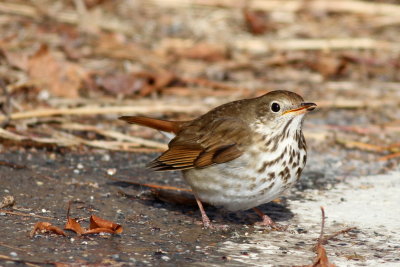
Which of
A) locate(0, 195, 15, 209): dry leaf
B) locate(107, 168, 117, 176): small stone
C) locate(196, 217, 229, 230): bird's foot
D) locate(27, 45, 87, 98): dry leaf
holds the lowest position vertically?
locate(196, 217, 229, 230): bird's foot

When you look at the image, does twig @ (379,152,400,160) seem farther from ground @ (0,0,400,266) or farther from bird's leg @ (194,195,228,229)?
bird's leg @ (194,195,228,229)

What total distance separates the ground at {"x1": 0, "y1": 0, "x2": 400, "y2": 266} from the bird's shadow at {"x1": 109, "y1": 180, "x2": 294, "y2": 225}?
0.6 inches

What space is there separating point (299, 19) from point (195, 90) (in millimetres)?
2996

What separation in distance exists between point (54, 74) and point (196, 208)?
3043 mm

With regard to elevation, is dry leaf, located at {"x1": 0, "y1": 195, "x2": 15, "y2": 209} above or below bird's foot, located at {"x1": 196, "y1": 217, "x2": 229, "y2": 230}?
above

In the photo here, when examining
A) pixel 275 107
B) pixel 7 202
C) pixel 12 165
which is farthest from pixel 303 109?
pixel 12 165

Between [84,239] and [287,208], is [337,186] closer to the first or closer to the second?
[287,208]

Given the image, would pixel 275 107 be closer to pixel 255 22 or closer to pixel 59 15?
pixel 255 22

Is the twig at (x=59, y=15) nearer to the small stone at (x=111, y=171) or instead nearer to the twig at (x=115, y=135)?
the twig at (x=115, y=135)

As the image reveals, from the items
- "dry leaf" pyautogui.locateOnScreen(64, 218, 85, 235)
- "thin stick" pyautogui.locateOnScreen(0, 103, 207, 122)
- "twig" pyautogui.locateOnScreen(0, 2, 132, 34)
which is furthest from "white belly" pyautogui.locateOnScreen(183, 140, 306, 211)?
"twig" pyautogui.locateOnScreen(0, 2, 132, 34)

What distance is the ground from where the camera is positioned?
455 centimetres

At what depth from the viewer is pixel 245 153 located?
16.1ft

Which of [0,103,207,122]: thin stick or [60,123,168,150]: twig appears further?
[0,103,207,122]: thin stick

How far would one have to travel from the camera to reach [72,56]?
8680 mm
